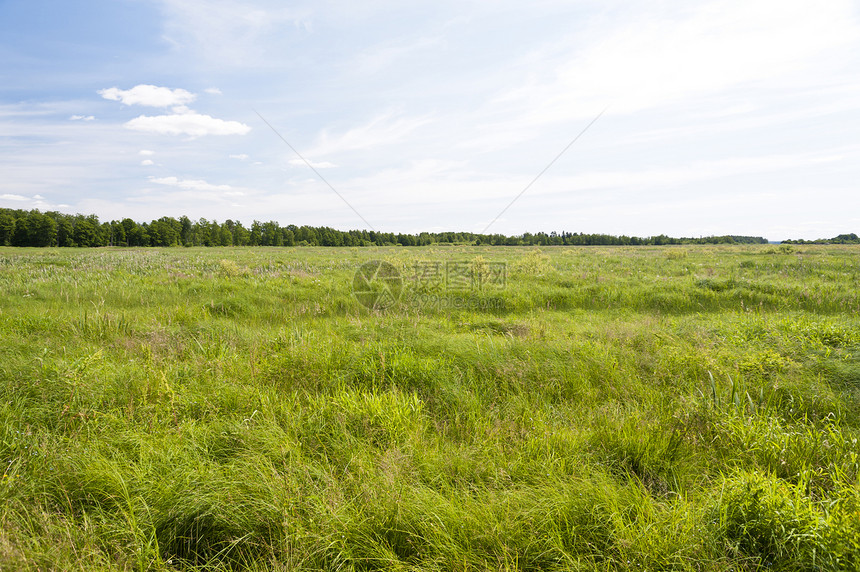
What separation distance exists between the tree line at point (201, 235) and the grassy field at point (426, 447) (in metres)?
84.5

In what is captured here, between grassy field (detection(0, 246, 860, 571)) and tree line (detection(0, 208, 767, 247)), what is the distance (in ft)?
277

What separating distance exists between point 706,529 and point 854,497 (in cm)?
123

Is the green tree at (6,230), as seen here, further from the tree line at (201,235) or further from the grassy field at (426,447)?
the grassy field at (426,447)

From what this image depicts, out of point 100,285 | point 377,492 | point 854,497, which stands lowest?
point 377,492

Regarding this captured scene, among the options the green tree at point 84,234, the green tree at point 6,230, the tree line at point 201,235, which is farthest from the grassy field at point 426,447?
the green tree at point 6,230

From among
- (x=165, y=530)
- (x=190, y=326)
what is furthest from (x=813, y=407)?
(x=190, y=326)

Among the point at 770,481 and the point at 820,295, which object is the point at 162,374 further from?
the point at 820,295

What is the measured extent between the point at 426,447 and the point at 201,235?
12555 cm

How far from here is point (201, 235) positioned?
4198 inches

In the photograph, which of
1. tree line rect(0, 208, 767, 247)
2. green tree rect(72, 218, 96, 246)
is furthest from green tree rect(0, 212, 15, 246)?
green tree rect(72, 218, 96, 246)

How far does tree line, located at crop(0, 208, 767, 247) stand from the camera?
84625mm

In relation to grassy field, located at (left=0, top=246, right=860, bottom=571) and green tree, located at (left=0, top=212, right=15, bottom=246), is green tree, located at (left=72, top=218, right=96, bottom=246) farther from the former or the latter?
grassy field, located at (left=0, top=246, right=860, bottom=571)

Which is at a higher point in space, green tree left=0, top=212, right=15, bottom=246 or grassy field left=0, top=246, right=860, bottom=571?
green tree left=0, top=212, right=15, bottom=246

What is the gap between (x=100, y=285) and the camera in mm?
12430
